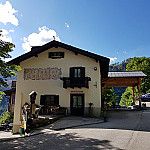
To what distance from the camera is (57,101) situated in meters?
13.8

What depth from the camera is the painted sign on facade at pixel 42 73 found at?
47.5 feet

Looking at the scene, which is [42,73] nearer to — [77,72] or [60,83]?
[60,83]

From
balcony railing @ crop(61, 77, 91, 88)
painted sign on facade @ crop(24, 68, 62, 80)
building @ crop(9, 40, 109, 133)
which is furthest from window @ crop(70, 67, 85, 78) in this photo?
painted sign on facade @ crop(24, 68, 62, 80)

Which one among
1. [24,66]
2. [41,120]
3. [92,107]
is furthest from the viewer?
[24,66]

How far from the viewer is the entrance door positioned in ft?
44.3

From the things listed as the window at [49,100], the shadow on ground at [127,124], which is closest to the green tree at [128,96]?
the shadow on ground at [127,124]

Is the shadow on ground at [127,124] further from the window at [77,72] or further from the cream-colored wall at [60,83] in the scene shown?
the window at [77,72]

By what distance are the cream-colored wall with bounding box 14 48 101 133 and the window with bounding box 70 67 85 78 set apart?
0.32 metres

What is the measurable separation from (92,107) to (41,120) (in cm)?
535

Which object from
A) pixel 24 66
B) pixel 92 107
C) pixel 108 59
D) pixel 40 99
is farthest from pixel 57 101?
pixel 108 59

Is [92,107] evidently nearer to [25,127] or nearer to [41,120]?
[41,120]

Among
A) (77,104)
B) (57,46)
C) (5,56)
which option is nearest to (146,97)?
(77,104)

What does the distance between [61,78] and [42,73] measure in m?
2.58

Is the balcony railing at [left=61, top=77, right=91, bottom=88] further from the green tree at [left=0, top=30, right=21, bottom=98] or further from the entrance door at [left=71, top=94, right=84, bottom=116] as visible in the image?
the green tree at [left=0, top=30, right=21, bottom=98]
